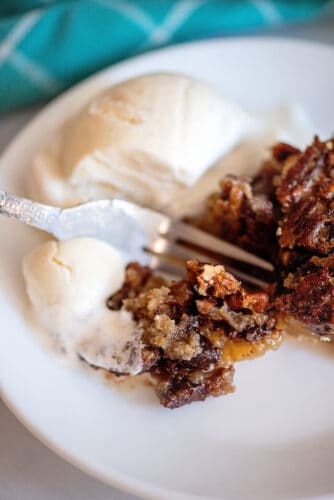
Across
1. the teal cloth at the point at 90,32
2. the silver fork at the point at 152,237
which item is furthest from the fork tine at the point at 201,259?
the teal cloth at the point at 90,32

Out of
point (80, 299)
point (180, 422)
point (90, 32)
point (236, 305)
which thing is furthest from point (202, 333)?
point (90, 32)

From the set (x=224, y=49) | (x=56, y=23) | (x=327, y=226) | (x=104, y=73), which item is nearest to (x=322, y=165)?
(x=327, y=226)

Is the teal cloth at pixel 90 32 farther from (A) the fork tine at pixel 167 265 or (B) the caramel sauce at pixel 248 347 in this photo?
(B) the caramel sauce at pixel 248 347

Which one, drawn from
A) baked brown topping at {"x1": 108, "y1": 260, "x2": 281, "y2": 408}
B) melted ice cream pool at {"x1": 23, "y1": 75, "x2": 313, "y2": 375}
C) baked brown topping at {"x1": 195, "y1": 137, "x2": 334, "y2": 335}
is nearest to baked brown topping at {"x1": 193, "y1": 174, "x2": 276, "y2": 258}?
baked brown topping at {"x1": 195, "y1": 137, "x2": 334, "y2": 335}

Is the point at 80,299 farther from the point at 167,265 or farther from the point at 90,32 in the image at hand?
the point at 90,32

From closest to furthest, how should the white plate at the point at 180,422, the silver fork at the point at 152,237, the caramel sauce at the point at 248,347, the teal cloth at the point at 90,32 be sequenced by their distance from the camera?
the white plate at the point at 180,422, the caramel sauce at the point at 248,347, the silver fork at the point at 152,237, the teal cloth at the point at 90,32

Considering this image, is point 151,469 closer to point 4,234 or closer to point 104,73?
point 4,234

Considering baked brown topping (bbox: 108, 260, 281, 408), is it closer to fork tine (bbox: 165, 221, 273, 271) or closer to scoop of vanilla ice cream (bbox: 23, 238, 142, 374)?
scoop of vanilla ice cream (bbox: 23, 238, 142, 374)
